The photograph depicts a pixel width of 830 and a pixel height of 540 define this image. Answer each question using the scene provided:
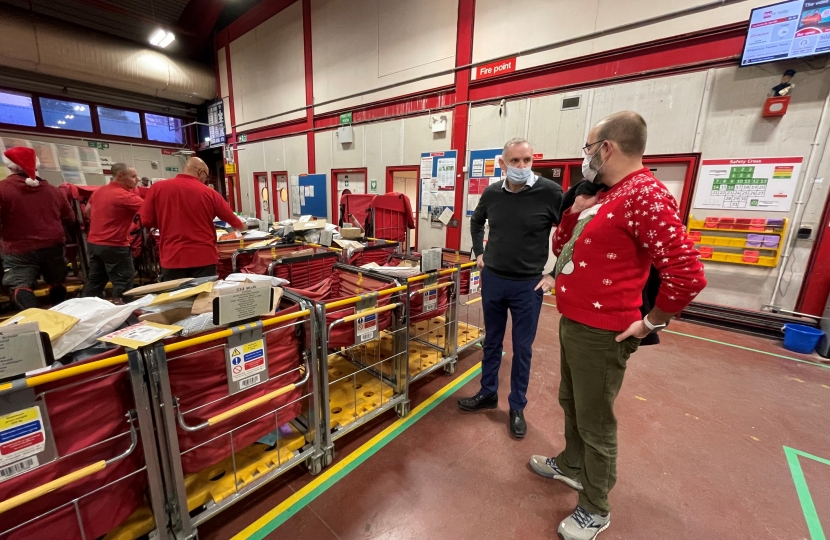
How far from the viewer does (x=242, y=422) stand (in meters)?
1.39

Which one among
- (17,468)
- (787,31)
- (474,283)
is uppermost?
(787,31)

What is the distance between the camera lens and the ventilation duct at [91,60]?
282 inches

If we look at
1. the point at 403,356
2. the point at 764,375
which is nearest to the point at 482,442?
the point at 403,356

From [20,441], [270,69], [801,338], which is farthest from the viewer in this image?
[270,69]

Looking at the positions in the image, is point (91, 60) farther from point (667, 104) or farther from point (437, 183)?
point (667, 104)

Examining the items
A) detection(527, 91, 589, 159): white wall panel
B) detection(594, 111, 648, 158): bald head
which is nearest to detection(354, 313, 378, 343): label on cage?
detection(594, 111, 648, 158): bald head

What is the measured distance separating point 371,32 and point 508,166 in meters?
6.27

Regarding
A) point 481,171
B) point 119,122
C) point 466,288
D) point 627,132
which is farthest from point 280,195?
point 627,132

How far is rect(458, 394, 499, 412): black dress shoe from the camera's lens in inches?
88.9

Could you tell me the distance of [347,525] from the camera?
1.47 m

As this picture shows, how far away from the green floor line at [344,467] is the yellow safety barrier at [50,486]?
28.7 inches

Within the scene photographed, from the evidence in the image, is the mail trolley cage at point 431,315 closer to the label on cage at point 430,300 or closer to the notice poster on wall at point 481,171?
the label on cage at point 430,300

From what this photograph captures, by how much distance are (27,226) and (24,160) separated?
2.05 feet

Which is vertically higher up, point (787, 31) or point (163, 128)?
point (163, 128)
